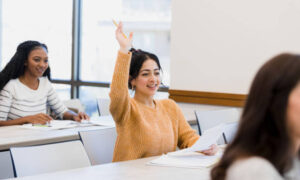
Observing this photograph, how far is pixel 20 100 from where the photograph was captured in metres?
3.59

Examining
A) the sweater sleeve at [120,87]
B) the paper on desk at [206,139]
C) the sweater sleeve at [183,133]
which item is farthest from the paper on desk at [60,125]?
the paper on desk at [206,139]

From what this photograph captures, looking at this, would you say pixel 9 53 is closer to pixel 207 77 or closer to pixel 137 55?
pixel 207 77

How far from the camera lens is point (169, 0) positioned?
5.45 metres

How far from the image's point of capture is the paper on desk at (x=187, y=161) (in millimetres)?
2105

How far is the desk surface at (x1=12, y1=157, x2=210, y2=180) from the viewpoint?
6.06 feet

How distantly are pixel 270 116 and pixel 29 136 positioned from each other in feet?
7.11

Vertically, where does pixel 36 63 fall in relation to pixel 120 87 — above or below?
below

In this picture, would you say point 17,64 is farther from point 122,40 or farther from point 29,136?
point 122,40

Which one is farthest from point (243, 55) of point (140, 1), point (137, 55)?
point (137, 55)

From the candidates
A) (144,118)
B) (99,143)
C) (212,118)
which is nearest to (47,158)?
(99,143)

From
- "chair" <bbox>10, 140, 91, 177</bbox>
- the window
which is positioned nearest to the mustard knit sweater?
"chair" <bbox>10, 140, 91, 177</bbox>

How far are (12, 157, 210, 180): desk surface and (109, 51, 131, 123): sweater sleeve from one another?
287 mm

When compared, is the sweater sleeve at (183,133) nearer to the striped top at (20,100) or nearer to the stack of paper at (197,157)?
the stack of paper at (197,157)

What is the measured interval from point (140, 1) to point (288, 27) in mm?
2100
